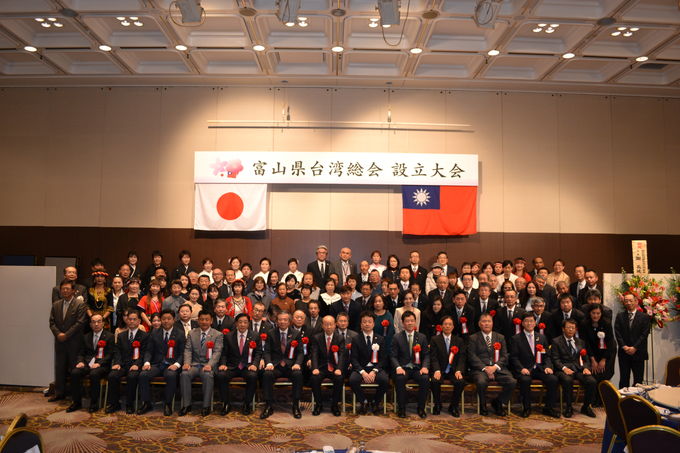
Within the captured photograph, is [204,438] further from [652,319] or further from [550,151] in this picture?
[550,151]

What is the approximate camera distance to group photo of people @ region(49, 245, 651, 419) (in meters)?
6.44

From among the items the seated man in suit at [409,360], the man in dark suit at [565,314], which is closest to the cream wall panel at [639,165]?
the man in dark suit at [565,314]

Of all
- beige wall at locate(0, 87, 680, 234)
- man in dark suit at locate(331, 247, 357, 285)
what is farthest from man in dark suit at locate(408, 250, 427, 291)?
beige wall at locate(0, 87, 680, 234)

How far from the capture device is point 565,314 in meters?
7.15

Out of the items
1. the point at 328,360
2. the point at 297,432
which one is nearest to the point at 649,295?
the point at 328,360

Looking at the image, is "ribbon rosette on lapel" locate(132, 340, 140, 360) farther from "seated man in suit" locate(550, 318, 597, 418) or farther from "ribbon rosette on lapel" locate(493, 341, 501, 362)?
"seated man in suit" locate(550, 318, 597, 418)

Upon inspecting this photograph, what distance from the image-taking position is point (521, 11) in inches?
276

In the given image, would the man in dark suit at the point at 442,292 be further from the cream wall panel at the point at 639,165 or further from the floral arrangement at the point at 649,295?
the cream wall panel at the point at 639,165

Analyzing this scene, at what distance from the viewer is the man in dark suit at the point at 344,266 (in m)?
8.66

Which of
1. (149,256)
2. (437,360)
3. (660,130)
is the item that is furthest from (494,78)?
(149,256)

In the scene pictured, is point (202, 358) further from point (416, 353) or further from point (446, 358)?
point (446, 358)

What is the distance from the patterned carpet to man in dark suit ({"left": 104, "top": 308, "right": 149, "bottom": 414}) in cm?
25

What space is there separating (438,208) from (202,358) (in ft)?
16.0

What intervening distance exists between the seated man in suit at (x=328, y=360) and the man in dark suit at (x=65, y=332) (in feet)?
10.5
